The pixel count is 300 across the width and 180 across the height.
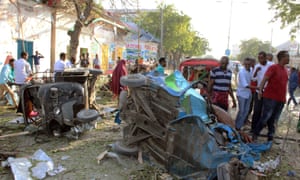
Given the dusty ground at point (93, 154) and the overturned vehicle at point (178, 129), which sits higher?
the overturned vehicle at point (178, 129)

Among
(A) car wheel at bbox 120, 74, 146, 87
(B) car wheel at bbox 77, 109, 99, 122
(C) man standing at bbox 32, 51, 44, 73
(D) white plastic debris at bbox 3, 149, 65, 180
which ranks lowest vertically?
(D) white plastic debris at bbox 3, 149, 65, 180

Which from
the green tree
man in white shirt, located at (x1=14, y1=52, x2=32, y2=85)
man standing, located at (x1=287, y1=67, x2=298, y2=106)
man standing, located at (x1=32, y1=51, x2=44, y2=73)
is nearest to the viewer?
man in white shirt, located at (x1=14, y1=52, x2=32, y2=85)

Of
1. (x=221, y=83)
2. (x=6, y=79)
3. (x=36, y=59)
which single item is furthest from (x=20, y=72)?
(x=221, y=83)

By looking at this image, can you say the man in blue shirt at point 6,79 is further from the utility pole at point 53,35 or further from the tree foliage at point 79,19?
the utility pole at point 53,35

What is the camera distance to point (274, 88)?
5.57 metres

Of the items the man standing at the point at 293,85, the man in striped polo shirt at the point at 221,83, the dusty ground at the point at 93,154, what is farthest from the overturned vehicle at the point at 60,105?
the man standing at the point at 293,85

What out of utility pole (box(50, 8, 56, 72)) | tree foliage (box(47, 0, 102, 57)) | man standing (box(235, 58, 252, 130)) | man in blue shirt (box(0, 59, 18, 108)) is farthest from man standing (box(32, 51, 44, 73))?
man standing (box(235, 58, 252, 130))

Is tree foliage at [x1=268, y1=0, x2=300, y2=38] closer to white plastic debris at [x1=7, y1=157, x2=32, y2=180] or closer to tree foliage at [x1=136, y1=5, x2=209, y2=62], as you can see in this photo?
white plastic debris at [x1=7, y1=157, x2=32, y2=180]

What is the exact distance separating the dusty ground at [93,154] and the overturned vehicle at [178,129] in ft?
1.11

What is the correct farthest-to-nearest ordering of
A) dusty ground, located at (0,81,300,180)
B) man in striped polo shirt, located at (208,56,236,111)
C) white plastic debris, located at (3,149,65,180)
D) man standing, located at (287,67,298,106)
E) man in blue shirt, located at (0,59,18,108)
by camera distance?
man standing, located at (287,67,298,106) < man in blue shirt, located at (0,59,18,108) < man in striped polo shirt, located at (208,56,236,111) < dusty ground, located at (0,81,300,180) < white plastic debris, located at (3,149,65,180)

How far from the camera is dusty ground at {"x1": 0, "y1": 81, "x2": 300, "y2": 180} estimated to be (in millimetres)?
4301

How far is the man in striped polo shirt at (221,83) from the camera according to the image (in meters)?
6.21

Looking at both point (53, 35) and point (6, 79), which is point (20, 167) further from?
point (53, 35)

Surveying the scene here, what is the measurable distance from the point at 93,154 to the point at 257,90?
12.8ft
